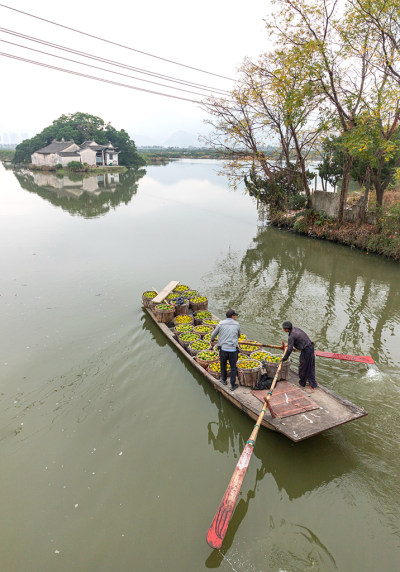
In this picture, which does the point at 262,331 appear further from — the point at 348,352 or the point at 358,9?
the point at 358,9

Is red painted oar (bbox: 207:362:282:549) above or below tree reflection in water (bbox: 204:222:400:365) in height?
above

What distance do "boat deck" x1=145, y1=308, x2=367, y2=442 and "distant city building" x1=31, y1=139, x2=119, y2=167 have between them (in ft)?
268

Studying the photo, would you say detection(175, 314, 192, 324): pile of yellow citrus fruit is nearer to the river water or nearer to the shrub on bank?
the river water

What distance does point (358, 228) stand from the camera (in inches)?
862

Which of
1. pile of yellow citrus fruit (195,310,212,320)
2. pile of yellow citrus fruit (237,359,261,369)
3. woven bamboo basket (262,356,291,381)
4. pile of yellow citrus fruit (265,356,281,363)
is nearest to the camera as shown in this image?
woven bamboo basket (262,356,291,381)

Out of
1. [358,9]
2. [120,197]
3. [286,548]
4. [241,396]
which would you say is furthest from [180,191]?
[286,548]

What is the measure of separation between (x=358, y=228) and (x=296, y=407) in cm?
1814

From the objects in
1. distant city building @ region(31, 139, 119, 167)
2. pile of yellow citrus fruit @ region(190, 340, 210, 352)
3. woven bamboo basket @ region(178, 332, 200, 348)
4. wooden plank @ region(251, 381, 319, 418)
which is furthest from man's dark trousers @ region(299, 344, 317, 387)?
distant city building @ region(31, 139, 119, 167)

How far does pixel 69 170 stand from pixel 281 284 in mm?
72788

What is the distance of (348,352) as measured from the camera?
34.7ft

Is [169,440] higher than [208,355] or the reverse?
the reverse

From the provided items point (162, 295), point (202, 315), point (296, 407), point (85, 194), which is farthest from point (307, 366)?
point (85, 194)

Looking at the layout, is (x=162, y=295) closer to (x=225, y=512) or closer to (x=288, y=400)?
(x=288, y=400)

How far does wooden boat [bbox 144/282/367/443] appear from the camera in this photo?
6.59 m
